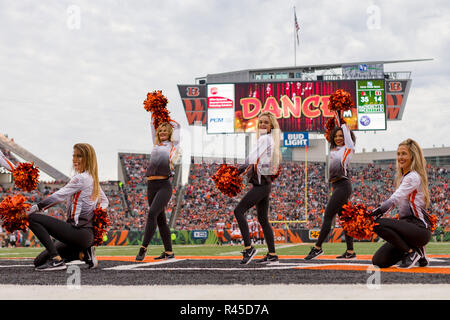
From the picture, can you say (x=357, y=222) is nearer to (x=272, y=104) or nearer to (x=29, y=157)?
(x=272, y=104)

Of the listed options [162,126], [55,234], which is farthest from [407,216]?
[55,234]

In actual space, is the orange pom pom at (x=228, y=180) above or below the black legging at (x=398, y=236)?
above

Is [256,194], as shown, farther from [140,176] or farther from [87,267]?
[140,176]

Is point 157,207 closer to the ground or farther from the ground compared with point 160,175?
closer to the ground

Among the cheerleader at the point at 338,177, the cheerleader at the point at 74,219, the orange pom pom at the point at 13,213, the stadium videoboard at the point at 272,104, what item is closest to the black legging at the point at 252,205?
the cheerleader at the point at 338,177

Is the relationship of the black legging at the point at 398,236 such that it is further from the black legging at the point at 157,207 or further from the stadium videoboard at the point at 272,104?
the stadium videoboard at the point at 272,104

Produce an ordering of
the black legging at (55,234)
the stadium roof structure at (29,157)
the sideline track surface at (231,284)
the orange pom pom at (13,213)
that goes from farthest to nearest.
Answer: the stadium roof structure at (29,157) < the black legging at (55,234) < the orange pom pom at (13,213) < the sideline track surface at (231,284)

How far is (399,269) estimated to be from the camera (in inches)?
202

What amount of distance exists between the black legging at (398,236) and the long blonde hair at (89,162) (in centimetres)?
301

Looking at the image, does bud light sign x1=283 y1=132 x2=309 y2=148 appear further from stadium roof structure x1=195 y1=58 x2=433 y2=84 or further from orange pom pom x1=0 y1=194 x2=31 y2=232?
orange pom pom x1=0 y1=194 x2=31 y2=232

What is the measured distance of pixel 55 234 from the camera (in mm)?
5164

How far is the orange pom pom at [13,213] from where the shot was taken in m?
4.86

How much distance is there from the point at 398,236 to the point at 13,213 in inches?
154
